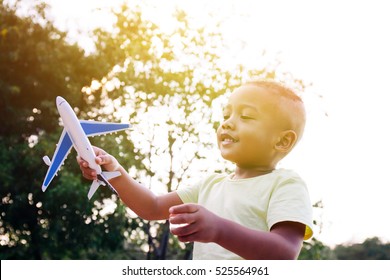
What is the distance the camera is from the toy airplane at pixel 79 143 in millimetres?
2033

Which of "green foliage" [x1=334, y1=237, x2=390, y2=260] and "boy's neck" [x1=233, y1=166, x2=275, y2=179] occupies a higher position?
"boy's neck" [x1=233, y1=166, x2=275, y2=179]

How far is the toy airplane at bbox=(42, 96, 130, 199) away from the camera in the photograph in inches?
80.0

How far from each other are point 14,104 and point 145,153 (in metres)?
3.14

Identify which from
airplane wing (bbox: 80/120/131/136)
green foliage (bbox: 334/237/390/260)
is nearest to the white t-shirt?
airplane wing (bbox: 80/120/131/136)

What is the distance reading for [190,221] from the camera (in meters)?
1.31

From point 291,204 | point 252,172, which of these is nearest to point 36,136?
point 252,172

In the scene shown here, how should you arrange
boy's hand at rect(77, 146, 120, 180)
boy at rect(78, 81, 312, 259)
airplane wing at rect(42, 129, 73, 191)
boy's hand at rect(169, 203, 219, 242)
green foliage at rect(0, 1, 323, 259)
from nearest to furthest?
boy's hand at rect(169, 203, 219, 242) → boy at rect(78, 81, 312, 259) → boy's hand at rect(77, 146, 120, 180) → airplane wing at rect(42, 129, 73, 191) → green foliage at rect(0, 1, 323, 259)

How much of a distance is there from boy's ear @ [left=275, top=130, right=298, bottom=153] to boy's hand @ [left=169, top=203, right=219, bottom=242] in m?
0.62

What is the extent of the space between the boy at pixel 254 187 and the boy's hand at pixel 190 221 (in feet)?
0.48

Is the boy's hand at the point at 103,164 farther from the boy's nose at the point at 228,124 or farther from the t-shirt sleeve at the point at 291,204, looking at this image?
the t-shirt sleeve at the point at 291,204

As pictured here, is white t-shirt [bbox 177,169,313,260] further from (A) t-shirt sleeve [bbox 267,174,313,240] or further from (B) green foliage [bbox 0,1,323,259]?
(B) green foliage [bbox 0,1,323,259]

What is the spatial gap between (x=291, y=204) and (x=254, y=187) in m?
0.18

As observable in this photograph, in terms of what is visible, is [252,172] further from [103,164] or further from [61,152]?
[61,152]

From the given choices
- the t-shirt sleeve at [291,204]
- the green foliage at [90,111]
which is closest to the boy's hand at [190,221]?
the t-shirt sleeve at [291,204]
